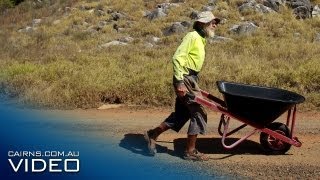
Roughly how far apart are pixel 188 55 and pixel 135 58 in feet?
25.8

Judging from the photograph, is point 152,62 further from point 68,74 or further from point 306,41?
point 306,41

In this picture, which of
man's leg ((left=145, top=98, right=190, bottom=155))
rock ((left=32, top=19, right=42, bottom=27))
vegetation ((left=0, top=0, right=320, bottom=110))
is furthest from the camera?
rock ((left=32, top=19, right=42, bottom=27))

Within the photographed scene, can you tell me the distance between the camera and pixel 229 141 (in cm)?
855

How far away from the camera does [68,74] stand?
12.6m

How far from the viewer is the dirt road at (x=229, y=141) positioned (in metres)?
7.23

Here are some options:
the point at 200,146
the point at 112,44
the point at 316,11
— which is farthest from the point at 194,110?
the point at 316,11

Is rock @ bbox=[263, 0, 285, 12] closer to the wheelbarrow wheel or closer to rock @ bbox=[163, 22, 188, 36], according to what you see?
rock @ bbox=[163, 22, 188, 36]

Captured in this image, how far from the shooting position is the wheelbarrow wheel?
25.5ft

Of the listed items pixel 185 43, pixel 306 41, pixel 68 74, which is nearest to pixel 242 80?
pixel 68 74

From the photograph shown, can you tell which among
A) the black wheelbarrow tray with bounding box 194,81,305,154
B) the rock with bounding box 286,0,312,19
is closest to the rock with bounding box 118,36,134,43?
the rock with bounding box 286,0,312,19

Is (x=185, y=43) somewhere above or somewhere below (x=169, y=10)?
above

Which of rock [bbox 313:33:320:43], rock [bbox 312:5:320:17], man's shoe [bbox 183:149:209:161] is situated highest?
man's shoe [bbox 183:149:209:161]

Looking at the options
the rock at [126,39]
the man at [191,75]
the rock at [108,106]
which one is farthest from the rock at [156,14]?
the man at [191,75]

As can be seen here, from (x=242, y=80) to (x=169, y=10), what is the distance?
12.8 meters
